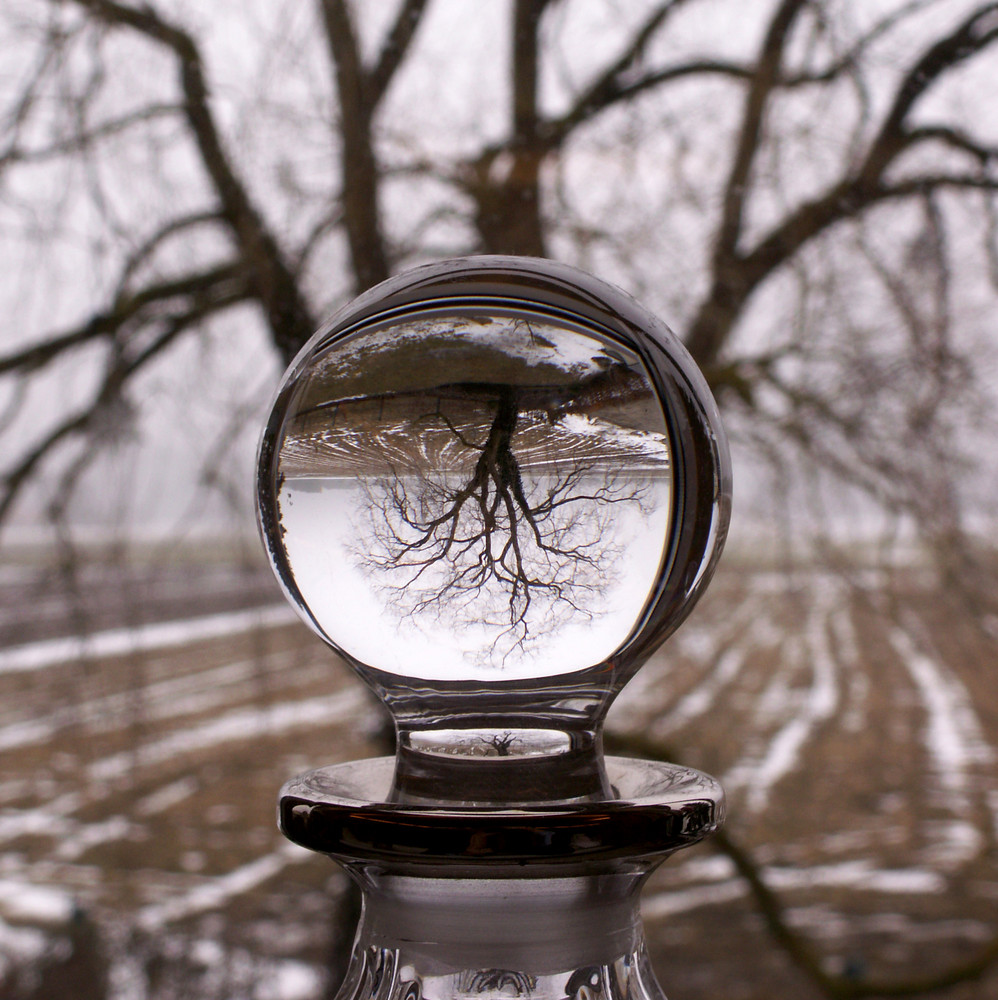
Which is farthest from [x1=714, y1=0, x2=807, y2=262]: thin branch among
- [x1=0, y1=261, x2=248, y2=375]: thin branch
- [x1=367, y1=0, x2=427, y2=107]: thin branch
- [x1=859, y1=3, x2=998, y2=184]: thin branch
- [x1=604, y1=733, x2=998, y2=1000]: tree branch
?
[x1=604, y1=733, x2=998, y2=1000]: tree branch

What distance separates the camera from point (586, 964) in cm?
19

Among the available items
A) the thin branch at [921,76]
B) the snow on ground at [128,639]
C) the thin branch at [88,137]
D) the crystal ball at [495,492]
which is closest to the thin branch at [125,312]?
the thin branch at [88,137]

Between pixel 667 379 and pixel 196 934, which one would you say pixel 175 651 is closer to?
pixel 196 934

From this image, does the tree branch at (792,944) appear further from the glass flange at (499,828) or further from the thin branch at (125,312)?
the glass flange at (499,828)

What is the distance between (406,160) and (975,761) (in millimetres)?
1385

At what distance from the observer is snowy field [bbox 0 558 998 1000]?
1101mm

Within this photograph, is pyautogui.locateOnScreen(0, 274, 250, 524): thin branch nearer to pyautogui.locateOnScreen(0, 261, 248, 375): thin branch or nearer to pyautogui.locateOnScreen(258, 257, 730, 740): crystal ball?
pyautogui.locateOnScreen(0, 261, 248, 375): thin branch

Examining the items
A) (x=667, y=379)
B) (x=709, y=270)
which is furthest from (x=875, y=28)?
(x=667, y=379)

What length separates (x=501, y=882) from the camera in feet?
0.62

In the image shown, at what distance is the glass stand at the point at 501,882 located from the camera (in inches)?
7.0

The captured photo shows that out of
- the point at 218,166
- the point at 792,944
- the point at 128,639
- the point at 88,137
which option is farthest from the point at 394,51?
the point at 792,944

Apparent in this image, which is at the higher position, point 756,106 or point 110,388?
point 756,106

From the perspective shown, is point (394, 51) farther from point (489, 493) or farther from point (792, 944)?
point (792, 944)

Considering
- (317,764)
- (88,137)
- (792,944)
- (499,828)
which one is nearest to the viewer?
(499,828)
